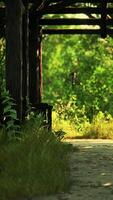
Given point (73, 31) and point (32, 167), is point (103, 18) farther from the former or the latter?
point (32, 167)

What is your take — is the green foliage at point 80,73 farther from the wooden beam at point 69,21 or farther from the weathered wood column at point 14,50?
the weathered wood column at point 14,50

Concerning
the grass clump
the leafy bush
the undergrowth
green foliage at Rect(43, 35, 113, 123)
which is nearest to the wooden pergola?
the grass clump

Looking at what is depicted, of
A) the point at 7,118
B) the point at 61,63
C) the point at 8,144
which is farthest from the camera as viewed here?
the point at 61,63

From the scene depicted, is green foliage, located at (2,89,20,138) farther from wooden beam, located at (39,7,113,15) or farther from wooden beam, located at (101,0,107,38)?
wooden beam, located at (39,7,113,15)

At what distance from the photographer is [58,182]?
281 inches

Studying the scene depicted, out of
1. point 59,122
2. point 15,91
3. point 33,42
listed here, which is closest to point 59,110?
point 59,122

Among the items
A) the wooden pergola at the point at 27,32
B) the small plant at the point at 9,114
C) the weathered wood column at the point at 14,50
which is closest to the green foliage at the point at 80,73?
the wooden pergola at the point at 27,32

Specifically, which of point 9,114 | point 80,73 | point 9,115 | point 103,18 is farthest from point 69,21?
point 80,73

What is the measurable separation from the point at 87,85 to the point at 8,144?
445 inches

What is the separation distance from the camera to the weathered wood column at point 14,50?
9.85m

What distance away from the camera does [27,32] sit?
12031mm

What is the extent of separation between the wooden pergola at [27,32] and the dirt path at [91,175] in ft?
4.66

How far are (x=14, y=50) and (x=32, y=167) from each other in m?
2.98

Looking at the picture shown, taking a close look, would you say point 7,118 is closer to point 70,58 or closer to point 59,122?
point 59,122
